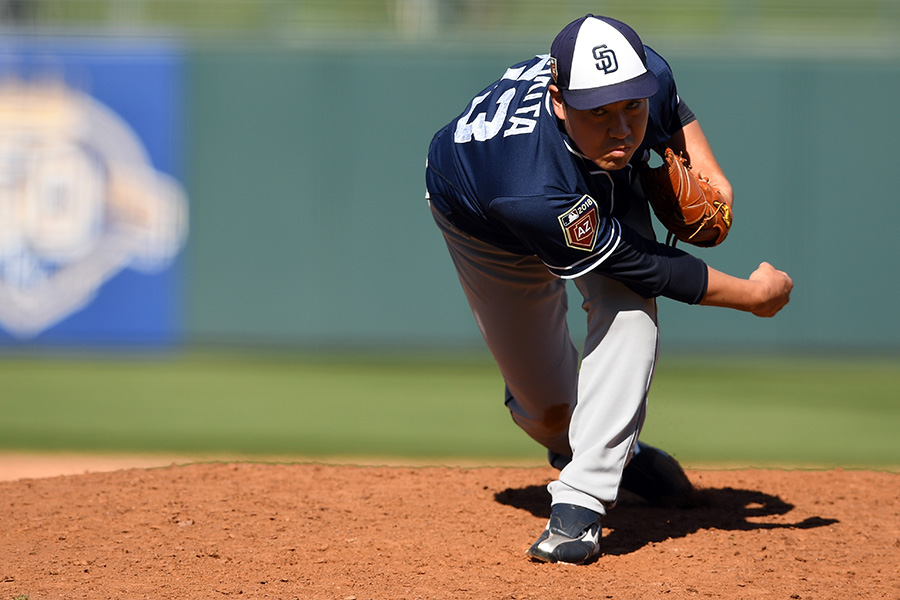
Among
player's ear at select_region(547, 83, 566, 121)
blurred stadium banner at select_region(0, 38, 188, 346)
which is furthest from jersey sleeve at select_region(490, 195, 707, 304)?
blurred stadium banner at select_region(0, 38, 188, 346)

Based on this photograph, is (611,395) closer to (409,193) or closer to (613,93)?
(613,93)

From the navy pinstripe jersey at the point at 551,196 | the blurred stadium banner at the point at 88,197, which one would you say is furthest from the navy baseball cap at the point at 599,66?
the blurred stadium banner at the point at 88,197

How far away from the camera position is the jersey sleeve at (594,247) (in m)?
2.74

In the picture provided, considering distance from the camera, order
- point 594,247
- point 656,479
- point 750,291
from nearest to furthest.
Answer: point 594,247 → point 750,291 → point 656,479

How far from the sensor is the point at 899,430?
6395mm

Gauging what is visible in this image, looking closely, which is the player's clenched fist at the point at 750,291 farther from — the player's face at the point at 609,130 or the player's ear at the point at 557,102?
the player's ear at the point at 557,102

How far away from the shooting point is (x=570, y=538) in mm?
2967

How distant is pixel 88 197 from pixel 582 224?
24.0ft

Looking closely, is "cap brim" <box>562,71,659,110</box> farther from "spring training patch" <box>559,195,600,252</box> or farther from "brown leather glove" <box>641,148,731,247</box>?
"brown leather glove" <box>641,148,731,247</box>

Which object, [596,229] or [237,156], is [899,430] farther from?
[237,156]

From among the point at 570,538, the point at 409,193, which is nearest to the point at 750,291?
the point at 570,538

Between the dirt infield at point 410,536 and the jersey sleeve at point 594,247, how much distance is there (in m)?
0.79

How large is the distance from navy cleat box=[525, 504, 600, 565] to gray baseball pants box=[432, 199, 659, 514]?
0.03m

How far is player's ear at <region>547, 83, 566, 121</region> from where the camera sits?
9.20 ft
